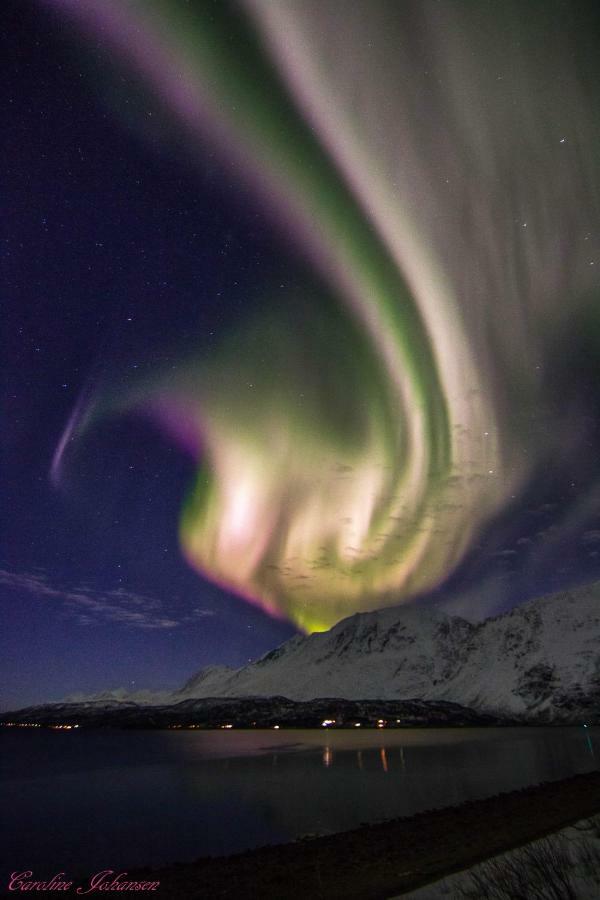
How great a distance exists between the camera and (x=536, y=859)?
15891 millimetres

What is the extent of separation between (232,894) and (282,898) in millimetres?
2162

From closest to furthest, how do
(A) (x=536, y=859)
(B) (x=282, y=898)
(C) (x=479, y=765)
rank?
(A) (x=536, y=859), (B) (x=282, y=898), (C) (x=479, y=765)

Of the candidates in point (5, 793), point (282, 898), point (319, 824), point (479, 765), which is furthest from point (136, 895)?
point (479, 765)

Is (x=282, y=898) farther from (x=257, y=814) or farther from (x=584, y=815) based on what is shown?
(x=257, y=814)

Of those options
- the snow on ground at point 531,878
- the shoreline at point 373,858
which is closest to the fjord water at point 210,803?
the shoreline at point 373,858

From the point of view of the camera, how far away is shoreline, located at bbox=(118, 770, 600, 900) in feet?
62.2
